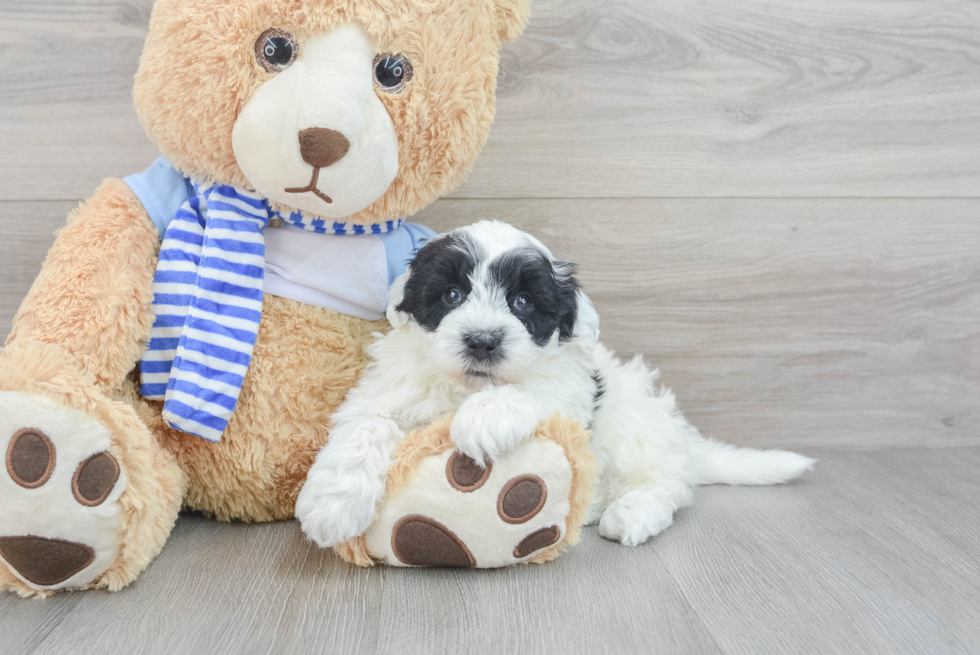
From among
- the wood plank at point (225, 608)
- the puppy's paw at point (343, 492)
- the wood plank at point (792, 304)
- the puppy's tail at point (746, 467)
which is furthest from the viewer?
the wood plank at point (792, 304)

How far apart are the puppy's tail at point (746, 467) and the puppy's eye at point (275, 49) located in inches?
44.1

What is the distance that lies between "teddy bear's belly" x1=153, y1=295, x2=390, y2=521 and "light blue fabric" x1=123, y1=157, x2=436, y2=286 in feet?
0.49

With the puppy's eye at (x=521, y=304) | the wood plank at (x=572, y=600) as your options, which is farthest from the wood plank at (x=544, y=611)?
the puppy's eye at (x=521, y=304)

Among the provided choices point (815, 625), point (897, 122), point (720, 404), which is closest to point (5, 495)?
point (815, 625)

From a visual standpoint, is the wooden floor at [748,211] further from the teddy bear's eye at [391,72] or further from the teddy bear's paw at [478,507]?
the teddy bear's eye at [391,72]

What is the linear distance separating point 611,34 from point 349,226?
795 millimetres

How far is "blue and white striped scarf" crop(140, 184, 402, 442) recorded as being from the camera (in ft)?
3.80

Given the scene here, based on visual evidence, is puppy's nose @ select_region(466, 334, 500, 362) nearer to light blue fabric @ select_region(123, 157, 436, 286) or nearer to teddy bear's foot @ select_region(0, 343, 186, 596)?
light blue fabric @ select_region(123, 157, 436, 286)

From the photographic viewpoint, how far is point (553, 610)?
39.5 inches

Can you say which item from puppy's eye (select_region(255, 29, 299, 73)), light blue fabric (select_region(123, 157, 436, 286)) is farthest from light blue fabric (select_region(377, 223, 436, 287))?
puppy's eye (select_region(255, 29, 299, 73))

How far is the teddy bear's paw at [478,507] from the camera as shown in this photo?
1.03m

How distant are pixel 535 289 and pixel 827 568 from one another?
2.14ft

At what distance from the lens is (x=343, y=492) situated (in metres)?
1.03

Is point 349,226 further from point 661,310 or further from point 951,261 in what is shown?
point 951,261
